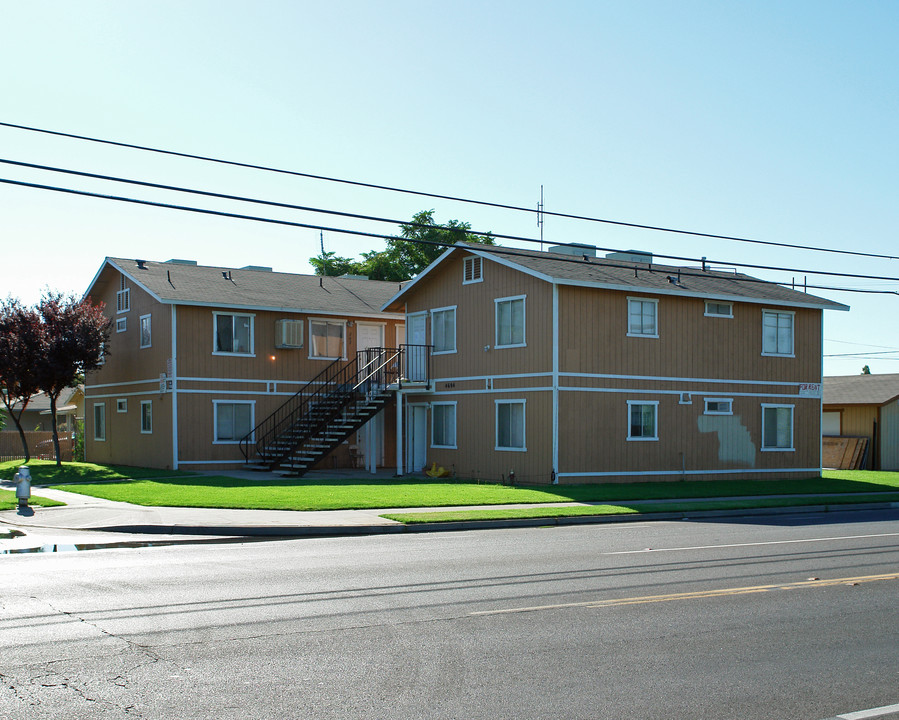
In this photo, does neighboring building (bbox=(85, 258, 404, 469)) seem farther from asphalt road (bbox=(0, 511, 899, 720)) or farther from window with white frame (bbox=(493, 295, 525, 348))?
asphalt road (bbox=(0, 511, 899, 720))

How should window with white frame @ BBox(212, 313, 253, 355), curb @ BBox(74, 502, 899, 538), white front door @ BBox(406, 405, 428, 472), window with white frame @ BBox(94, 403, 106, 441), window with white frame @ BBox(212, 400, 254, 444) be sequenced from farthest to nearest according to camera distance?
window with white frame @ BBox(94, 403, 106, 441), window with white frame @ BBox(212, 313, 253, 355), window with white frame @ BBox(212, 400, 254, 444), white front door @ BBox(406, 405, 428, 472), curb @ BBox(74, 502, 899, 538)

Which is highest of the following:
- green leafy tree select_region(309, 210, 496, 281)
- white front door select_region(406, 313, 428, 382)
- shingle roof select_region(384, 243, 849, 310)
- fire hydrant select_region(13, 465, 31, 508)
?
green leafy tree select_region(309, 210, 496, 281)

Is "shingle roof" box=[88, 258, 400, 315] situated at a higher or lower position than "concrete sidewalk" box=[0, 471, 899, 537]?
higher

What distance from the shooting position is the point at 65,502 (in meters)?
21.0

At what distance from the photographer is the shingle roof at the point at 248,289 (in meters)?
32.1

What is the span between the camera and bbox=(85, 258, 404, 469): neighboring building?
31.6 meters

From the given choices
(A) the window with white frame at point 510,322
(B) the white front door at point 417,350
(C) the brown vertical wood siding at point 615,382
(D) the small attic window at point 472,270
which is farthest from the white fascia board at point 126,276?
(A) the window with white frame at point 510,322

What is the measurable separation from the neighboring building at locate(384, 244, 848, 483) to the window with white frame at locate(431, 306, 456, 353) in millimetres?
55

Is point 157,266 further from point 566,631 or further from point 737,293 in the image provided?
point 566,631

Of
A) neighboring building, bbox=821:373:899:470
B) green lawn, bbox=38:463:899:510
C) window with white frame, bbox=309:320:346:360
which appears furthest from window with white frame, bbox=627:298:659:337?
neighboring building, bbox=821:373:899:470

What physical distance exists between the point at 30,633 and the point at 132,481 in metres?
20.2

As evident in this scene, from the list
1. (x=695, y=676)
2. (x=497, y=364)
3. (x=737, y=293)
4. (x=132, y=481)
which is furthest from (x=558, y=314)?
(x=695, y=676)

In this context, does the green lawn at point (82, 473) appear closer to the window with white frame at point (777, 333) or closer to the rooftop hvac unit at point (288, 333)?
the rooftop hvac unit at point (288, 333)

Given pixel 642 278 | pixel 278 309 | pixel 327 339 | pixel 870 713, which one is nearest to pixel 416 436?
pixel 327 339
